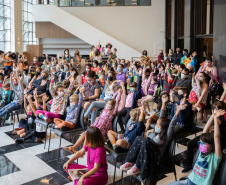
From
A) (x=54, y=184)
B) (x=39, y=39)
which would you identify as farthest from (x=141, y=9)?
(x=54, y=184)

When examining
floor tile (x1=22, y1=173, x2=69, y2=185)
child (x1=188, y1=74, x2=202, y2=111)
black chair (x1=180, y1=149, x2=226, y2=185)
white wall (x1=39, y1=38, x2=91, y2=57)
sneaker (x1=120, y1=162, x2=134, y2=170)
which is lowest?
floor tile (x1=22, y1=173, x2=69, y2=185)

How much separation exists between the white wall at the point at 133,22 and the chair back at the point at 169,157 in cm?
1456

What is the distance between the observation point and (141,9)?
55.2 feet

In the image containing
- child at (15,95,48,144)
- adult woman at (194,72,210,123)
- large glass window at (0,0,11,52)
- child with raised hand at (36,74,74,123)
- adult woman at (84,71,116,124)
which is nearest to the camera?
child with raised hand at (36,74,74,123)

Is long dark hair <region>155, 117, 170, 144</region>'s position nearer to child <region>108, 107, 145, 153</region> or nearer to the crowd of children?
the crowd of children

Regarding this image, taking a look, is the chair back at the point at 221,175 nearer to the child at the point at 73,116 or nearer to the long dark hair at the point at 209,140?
the long dark hair at the point at 209,140

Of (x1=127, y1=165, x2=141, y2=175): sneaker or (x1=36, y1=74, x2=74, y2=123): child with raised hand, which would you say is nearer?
(x1=127, y1=165, x2=141, y2=175): sneaker

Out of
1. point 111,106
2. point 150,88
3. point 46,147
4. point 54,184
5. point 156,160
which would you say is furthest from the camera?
point 150,88

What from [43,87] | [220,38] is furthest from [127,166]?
[220,38]

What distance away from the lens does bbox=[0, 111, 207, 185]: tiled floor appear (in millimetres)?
3307

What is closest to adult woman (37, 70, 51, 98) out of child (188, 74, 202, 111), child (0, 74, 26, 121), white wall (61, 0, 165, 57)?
child (0, 74, 26, 121)

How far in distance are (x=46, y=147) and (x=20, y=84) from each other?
6.90 ft

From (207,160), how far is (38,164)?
2.62 metres

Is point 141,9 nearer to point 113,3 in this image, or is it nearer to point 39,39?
point 113,3
